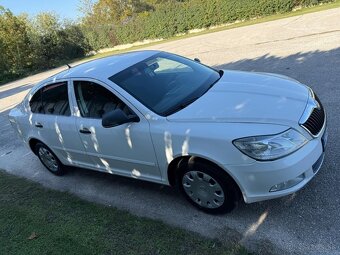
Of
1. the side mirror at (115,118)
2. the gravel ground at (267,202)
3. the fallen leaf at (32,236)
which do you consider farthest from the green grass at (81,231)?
the side mirror at (115,118)

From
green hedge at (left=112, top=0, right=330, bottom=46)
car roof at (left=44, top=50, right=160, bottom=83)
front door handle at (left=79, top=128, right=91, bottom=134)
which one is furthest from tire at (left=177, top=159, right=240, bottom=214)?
green hedge at (left=112, top=0, right=330, bottom=46)

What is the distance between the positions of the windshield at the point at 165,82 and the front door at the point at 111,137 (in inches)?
8.9

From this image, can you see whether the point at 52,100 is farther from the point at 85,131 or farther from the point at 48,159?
the point at 48,159

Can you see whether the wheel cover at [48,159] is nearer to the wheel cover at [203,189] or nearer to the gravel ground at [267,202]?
the gravel ground at [267,202]

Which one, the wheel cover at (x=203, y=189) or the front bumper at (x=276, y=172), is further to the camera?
the wheel cover at (x=203, y=189)

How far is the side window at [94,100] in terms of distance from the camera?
13.9ft

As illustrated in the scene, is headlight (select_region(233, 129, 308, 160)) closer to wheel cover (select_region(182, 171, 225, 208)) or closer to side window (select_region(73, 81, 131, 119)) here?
wheel cover (select_region(182, 171, 225, 208))

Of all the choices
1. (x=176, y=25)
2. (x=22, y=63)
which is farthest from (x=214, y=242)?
(x=22, y=63)

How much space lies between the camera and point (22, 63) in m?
31.7

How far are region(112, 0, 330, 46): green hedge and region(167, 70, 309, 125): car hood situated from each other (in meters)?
21.1

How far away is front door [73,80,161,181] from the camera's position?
4012mm

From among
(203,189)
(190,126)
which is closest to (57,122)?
(190,126)

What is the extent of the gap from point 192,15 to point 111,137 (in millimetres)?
25111

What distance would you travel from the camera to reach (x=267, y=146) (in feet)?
10.6
